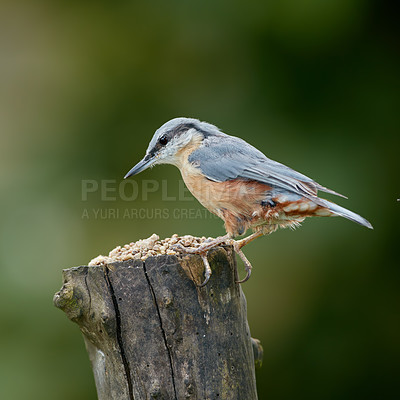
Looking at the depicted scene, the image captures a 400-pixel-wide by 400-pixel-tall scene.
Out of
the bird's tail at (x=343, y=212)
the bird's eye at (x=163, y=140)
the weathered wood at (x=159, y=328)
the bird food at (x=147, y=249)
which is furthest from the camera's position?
the bird's eye at (x=163, y=140)

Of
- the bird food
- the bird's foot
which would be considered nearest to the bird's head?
the bird food

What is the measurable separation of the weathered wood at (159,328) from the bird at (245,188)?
533mm

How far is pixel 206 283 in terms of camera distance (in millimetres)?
2268

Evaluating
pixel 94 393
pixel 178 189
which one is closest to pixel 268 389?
pixel 94 393

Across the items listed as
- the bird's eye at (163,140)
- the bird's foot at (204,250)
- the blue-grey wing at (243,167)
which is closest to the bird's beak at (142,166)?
the bird's eye at (163,140)

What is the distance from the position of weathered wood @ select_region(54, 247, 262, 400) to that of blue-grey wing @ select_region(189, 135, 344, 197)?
35.5 inches

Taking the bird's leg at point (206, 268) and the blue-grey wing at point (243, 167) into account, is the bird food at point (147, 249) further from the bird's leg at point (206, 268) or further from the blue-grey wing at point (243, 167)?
the blue-grey wing at point (243, 167)

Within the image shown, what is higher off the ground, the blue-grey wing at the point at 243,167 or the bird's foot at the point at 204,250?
the blue-grey wing at the point at 243,167

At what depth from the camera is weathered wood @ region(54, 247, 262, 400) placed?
2.18m

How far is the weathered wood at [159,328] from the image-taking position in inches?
85.7

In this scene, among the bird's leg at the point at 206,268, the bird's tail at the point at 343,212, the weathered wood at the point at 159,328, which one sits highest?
the bird's tail at the point at 343,212

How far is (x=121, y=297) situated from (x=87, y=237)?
6.82 feet

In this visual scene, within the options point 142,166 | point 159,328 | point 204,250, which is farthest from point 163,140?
point 159,328

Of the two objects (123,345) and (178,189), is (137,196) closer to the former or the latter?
(178,189)
